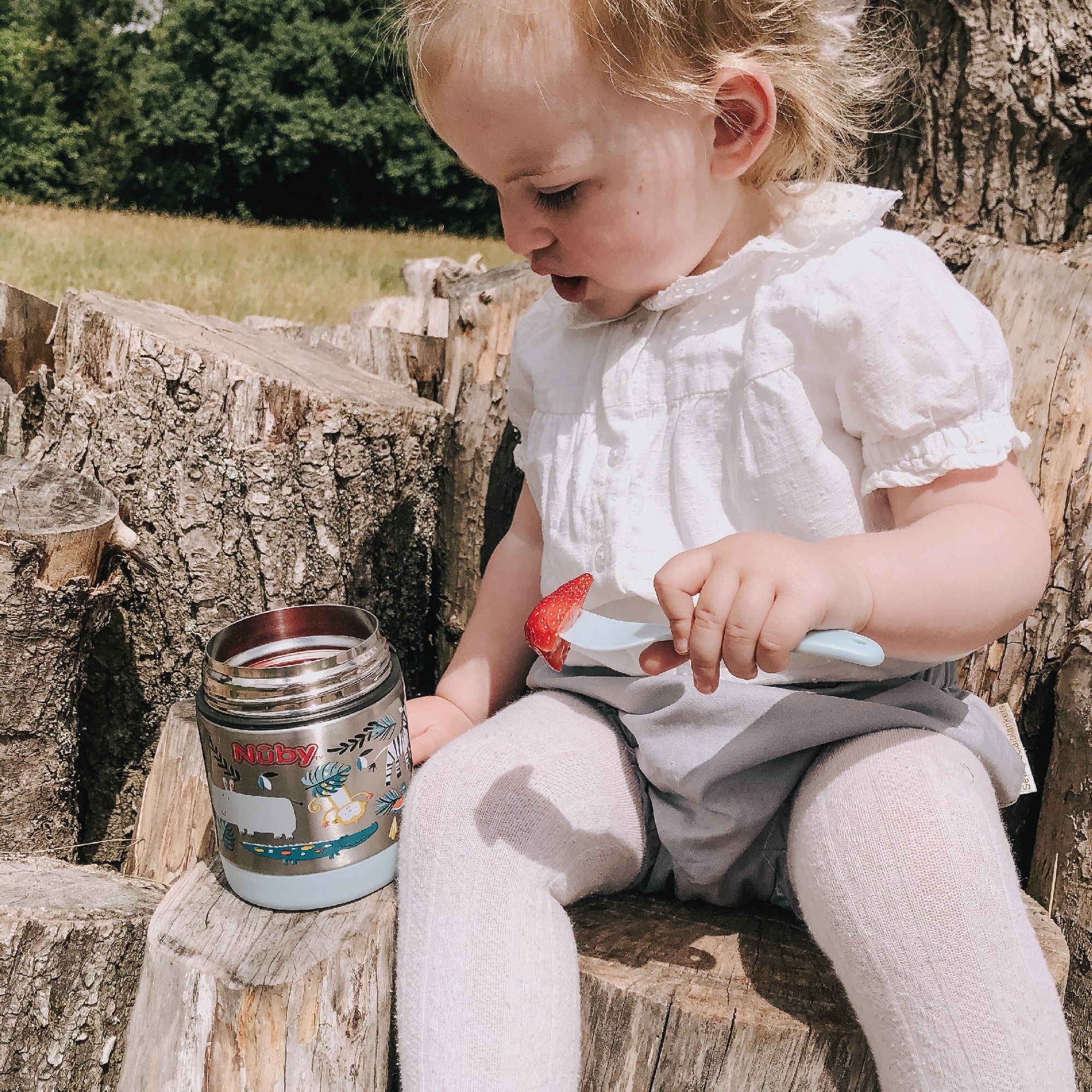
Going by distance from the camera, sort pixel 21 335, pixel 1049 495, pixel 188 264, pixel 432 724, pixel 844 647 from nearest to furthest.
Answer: pixel 844 647
pixel 432 724
pixel 1049 495
pixel 21 335
pixel 188 264

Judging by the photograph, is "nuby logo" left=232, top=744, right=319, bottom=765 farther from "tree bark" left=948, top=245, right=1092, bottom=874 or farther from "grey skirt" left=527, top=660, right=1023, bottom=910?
"tree bark" left=948, top=245, right=1092, bottom=874

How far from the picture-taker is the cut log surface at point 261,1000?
76 centimetres

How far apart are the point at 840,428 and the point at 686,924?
0.51 metres

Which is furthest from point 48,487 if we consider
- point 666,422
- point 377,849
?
point 666,422

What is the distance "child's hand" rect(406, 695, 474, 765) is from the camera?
1.09 meters

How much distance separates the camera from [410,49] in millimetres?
918

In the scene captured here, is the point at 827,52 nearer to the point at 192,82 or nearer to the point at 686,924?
the point at 686,924

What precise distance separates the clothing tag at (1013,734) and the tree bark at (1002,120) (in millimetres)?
787

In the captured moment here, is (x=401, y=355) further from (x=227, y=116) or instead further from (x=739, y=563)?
(x=227, y=116)

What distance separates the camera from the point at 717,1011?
0.77 meters

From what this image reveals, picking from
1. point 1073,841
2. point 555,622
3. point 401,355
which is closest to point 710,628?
point 555,622

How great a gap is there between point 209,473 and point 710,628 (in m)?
0.86

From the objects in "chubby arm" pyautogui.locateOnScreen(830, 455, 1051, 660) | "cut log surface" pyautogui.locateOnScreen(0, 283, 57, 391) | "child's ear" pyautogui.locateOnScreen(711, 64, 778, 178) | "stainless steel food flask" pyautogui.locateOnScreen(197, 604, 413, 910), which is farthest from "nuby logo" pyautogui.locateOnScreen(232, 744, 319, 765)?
"cut log surface" pyautogui.locateOnScreen(0, 283, 57, 391)

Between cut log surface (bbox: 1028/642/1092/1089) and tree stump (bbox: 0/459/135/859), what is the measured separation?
123 centimetres
